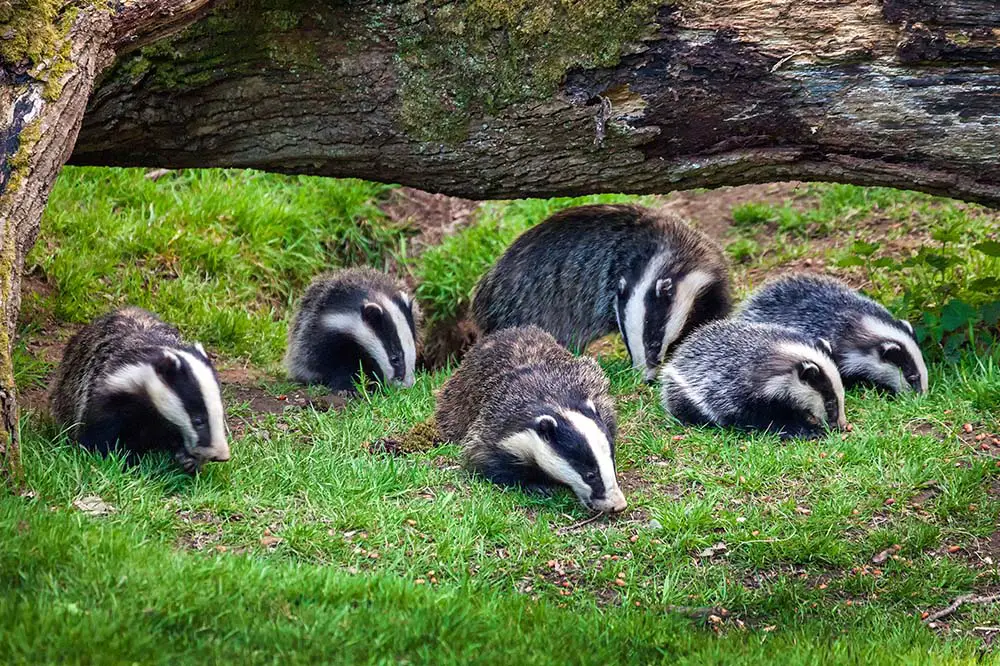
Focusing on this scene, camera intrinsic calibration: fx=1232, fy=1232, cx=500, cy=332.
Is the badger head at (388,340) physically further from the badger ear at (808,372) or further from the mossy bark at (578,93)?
the badger ear at (808,372)

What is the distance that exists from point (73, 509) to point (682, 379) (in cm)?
329

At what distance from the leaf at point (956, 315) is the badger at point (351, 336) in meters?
3.21

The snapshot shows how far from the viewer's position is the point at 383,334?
305 inches

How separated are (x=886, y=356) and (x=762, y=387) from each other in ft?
2.82

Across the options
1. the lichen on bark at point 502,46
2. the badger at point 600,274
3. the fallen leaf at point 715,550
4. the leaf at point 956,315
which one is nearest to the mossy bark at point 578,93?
the lichen on bark at point 502,46

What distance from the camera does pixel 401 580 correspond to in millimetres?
4422

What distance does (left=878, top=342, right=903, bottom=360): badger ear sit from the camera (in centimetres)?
676

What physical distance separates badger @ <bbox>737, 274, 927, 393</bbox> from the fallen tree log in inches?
43.8

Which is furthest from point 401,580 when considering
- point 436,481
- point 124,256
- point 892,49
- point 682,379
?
A: point 124,256

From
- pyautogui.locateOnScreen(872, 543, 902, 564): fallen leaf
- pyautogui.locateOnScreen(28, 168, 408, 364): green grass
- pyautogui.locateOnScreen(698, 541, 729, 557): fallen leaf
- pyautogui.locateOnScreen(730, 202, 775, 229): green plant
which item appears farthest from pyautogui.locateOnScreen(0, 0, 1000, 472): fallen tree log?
pyautogui.locateOnScreen(730, 202, 775, 229): green plant

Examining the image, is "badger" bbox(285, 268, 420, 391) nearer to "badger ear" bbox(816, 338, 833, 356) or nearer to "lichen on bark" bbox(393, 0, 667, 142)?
"lichen on bark" bbox(393, 0, 667, 142)

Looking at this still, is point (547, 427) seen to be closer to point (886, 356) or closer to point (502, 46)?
point (502, 46)

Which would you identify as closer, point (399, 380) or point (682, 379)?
point (682, 379)

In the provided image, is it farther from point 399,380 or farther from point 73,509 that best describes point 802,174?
point 73,509
